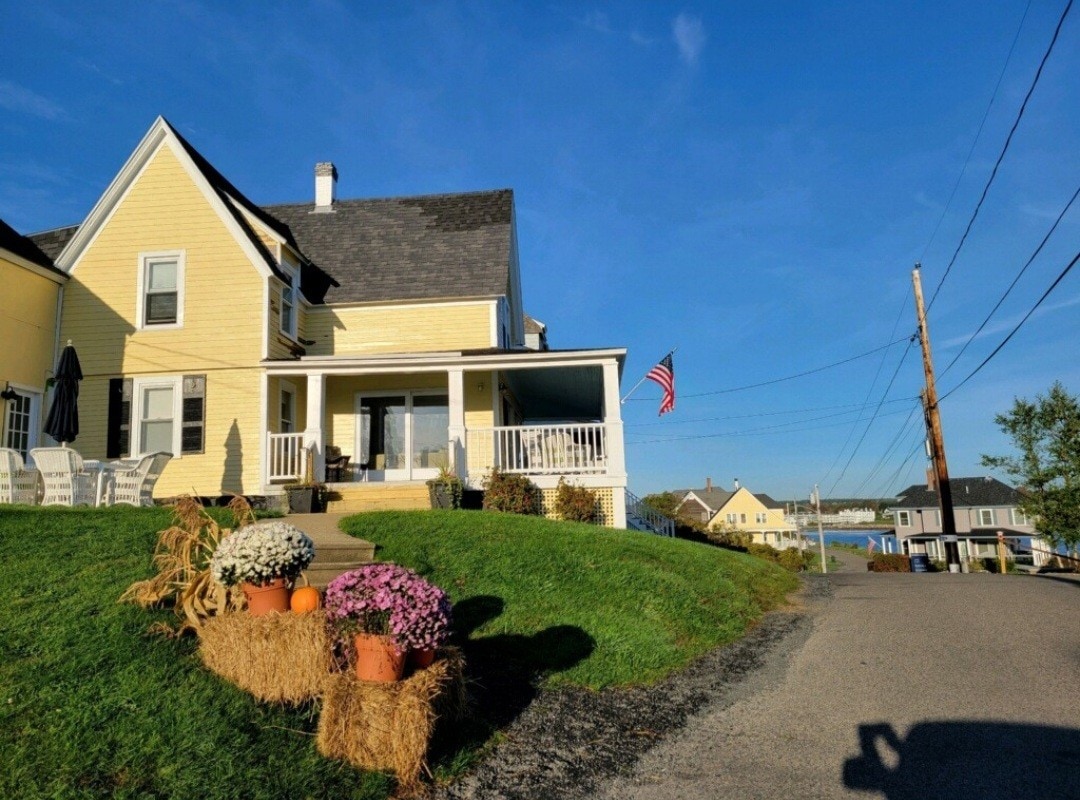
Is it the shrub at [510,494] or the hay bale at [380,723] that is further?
the shrub at [510,494]

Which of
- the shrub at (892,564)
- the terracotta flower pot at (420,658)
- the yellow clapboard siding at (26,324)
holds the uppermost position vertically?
the yellow clapboard siding at (26,324)

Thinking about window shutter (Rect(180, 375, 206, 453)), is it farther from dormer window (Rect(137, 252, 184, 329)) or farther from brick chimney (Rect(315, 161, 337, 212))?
brick chimney (Rect(315, 161, 337, 212))

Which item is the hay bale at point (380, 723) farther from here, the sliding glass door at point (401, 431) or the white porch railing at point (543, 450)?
the sliding glass door at point (401, 431)

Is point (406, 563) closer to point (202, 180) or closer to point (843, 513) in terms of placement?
point (202, 180)

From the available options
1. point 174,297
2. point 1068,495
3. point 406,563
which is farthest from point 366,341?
point 1068,495

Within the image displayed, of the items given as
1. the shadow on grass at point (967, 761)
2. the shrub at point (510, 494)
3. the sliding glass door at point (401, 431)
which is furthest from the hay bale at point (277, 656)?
the sliding glass door at point (401, 431)

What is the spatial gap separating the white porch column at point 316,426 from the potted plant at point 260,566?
9.21 metres

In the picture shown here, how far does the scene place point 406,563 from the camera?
315 inches

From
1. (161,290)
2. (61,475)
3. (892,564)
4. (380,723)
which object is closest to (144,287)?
(161,290)

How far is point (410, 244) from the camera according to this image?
19.5 meters

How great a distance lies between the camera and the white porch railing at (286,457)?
1445 cm

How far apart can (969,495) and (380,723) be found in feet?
204

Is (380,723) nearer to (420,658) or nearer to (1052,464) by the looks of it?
(420,658)

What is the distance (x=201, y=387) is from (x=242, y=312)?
70.1 inches
